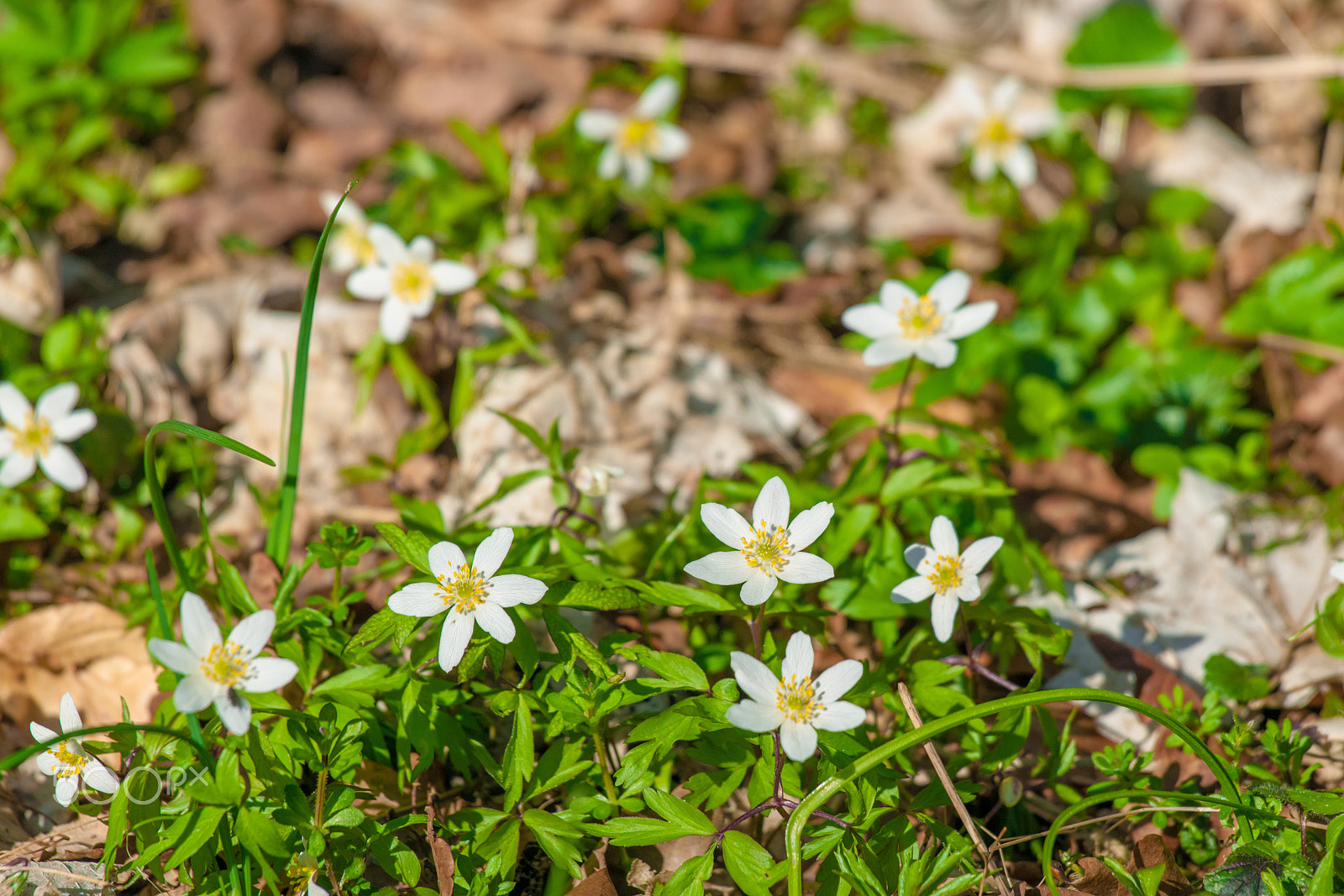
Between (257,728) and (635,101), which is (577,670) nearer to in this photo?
(257,728)

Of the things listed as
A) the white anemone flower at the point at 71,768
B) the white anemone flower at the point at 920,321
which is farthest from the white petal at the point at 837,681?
the white anemone flower at the point at 71,768

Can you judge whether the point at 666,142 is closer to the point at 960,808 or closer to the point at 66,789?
the point at 960,808

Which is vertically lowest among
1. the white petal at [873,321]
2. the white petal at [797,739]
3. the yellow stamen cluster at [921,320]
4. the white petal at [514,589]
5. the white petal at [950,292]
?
the white petal at [797,739]

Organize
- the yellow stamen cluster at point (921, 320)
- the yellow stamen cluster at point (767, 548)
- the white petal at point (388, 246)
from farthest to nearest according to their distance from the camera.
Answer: the white petal at point (388, 246), the yellow stamen cluster at point (921, 320), the yellow stamen cluster at point (767, 548)

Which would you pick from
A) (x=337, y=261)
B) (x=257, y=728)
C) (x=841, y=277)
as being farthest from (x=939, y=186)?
(x=257, y=728)

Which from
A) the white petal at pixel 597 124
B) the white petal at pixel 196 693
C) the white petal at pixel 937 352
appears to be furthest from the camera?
the white petal at pixel 597 124

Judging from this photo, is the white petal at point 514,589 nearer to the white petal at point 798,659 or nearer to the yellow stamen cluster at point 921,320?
the white petal at point 798,659

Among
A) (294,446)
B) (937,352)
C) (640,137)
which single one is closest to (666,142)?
(640,137)
